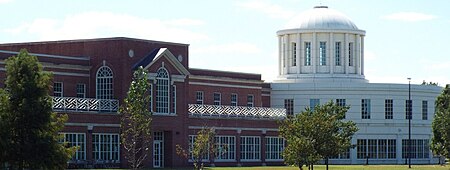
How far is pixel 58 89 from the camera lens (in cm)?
7888

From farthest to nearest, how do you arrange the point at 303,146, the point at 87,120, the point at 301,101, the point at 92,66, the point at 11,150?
the point at 301,101
the point at 92,66
the point at 87,120
the point at 303,146
the point at 11,150

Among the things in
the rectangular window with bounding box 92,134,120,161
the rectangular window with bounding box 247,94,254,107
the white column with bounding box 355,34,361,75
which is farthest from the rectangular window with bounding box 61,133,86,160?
the white column with bounding box 355,34,361,75

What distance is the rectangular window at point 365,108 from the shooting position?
103000mm

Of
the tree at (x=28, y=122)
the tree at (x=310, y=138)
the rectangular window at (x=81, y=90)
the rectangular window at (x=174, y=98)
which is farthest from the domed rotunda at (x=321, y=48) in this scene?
the tree at (x=28, y=122)

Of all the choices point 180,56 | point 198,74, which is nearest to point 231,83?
point 198,74

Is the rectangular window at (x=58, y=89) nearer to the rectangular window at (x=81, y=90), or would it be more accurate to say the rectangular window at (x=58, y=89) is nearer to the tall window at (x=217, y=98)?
the rectangular window at (x=81, y=90)

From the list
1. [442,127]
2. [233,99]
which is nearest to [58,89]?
[233,99]

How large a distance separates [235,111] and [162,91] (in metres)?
11.7

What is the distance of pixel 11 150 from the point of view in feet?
166

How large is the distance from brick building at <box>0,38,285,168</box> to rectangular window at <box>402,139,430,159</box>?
18512mm

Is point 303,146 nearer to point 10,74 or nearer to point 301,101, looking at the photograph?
point 10,74

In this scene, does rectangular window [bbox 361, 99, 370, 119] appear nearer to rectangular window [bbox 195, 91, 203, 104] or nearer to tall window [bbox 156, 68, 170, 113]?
rectangular window [bbox 195, 91, 203, 104]

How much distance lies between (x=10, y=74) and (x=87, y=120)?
904 inches

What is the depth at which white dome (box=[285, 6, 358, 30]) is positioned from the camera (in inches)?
4193
